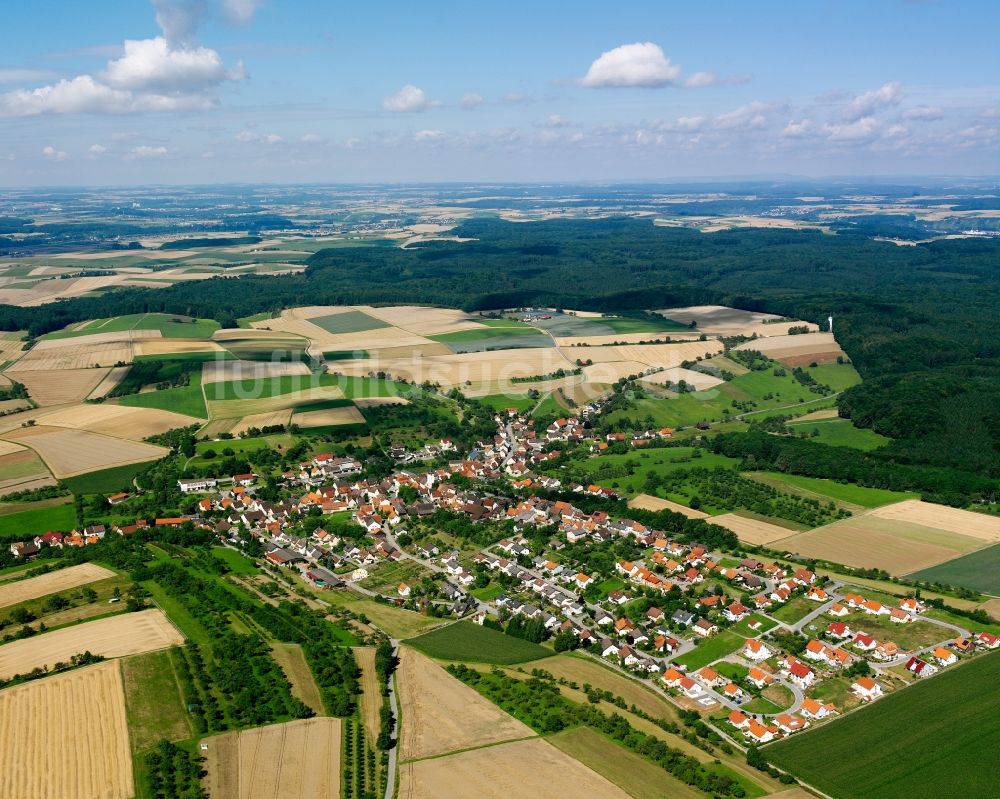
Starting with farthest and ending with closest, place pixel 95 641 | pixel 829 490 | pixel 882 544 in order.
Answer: pixel 829 490 → pixel 882 544 → pixel 95 641

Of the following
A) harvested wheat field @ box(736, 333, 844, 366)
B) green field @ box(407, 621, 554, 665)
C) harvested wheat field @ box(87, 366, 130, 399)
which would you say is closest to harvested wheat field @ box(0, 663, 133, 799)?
green field @ box(407, 621, 554, 665)

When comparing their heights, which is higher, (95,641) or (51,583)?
(95,641)

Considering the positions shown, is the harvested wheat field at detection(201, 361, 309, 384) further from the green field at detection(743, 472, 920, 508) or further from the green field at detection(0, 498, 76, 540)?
the green field at detection(743, 472, 920, 508)

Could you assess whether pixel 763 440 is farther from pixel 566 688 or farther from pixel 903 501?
pixel 566 688

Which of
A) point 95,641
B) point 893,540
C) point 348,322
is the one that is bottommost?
point 893,540

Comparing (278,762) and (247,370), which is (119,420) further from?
(278,762)

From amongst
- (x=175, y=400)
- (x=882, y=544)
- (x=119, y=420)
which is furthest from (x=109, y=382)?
(x=882, y=544)
